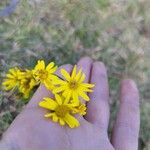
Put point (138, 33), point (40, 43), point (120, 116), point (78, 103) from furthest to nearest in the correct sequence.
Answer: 1. point (138, 33)
2. point (40, 43)
3. point (120, 116)
4. point (78, 103)

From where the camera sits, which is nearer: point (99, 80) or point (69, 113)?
point (69, 113)

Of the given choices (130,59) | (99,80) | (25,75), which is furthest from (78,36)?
(25,75)

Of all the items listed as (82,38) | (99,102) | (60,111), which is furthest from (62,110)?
(82,38)

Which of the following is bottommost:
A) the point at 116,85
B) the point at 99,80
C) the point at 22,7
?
the point at 116,85

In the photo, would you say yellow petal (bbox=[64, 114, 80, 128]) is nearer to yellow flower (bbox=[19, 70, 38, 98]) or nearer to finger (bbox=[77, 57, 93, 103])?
yellow flower (bbox=[19, 70, 38, 98])

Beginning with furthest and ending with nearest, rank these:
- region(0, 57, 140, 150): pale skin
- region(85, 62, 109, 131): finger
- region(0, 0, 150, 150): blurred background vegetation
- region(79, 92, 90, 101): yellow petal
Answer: region(0, 0, 150, 150): blurred background vegetation, region(85, 62, 109, 131): finger, region(79, 92, 90, 101): yellow petal, region(0, 57, 140, 150): pale skin

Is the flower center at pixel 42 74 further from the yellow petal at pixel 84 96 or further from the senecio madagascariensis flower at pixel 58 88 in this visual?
the yellow petal at pixel 84 96

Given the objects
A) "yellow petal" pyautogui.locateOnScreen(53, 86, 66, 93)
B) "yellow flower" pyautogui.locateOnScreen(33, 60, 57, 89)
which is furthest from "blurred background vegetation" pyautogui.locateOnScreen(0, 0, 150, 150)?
"yellow petal" pyautogui.locateOnScreen(53, 86, 66, 93)

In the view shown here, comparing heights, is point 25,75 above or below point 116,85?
above

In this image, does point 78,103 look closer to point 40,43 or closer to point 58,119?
point 58,119
